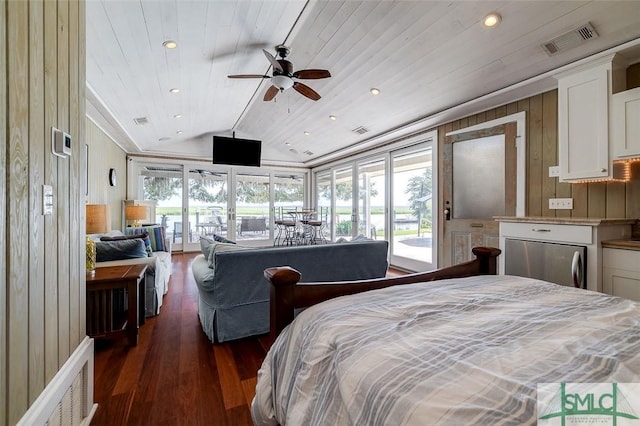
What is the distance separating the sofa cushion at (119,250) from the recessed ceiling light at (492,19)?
12.7ft

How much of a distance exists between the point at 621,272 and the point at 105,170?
6.73 m

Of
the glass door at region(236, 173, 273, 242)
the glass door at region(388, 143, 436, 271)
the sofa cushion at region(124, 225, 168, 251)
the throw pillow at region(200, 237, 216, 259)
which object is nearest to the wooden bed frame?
the throw pillow at region(200, 237, 216, 259)

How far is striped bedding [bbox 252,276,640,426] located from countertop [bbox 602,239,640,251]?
1.57 m

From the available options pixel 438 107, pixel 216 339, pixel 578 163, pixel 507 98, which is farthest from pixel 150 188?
pixel 578 163

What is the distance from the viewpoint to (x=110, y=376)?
199cm

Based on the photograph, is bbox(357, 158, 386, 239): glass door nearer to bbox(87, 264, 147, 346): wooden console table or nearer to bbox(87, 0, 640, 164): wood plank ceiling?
bbox(87, 0, 640, 164): wood plank ceiling

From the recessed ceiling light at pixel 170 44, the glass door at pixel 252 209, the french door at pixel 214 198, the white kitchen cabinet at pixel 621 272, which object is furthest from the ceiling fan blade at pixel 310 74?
the glass door at pixel 252 209

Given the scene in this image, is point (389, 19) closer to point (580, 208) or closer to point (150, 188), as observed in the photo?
point (580, 208)

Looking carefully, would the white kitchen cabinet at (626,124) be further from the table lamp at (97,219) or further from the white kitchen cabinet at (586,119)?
the table lamp at (97,219)

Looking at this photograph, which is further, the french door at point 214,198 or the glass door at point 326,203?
the glass door at point 326,203

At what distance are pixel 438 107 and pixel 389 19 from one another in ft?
5.42

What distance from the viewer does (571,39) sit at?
2449 millimetres

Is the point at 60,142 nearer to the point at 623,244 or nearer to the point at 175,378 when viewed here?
the point at 175,378

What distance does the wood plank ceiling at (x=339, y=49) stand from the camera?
7.80ft
